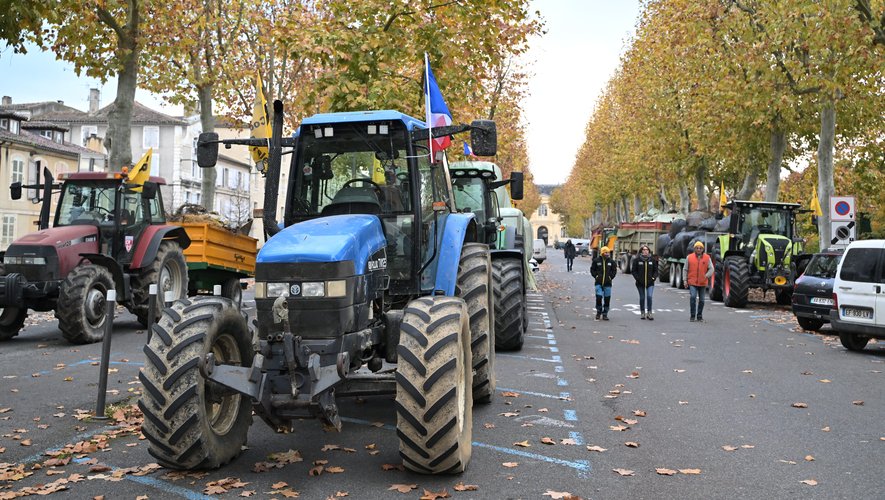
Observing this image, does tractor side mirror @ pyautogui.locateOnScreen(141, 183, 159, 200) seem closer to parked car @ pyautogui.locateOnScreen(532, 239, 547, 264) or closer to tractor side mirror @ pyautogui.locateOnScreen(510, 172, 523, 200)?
tractor side mirror @ pyautogui.locateOnScreen(510, 172, 523, 200)

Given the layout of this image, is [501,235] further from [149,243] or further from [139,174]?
[139,174]

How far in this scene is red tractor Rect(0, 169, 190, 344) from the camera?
1327cm

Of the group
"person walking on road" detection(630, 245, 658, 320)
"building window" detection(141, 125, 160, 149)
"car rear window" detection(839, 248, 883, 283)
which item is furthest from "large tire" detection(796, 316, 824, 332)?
"building window" detection(141, 125, 160, 149)

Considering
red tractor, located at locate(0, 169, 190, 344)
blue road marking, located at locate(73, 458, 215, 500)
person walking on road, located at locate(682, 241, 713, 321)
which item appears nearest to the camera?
blue road marking, located at locate(73, 458, 215, 500)

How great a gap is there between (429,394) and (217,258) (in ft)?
42.9

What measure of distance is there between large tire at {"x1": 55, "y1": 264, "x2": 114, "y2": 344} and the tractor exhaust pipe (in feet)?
22.1

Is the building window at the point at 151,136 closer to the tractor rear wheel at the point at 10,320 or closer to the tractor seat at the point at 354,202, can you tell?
the tractor rear wheel at the point at 10,320

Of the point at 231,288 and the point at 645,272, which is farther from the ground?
the point at 645,272

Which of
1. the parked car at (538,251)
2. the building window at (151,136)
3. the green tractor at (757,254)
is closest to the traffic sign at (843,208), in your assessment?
the green tractor at (757,254)

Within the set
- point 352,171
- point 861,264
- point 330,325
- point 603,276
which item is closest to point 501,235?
point 603,276

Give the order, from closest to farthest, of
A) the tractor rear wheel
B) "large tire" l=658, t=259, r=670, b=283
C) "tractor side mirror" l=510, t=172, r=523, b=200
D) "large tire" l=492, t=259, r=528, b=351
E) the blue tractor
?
the blue tractor, "large tire" l=492, t=259, r=528, b=351, the tractor rear wheel, "tractor side mirror" l=510, t=172, r=523, b=200, "large tire" l=658, t=259, r=670, b=283

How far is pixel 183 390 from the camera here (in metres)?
5.81

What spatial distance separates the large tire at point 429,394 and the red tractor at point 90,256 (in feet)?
27.8

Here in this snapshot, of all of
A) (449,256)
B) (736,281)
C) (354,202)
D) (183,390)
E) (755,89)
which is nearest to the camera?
(183,390)
